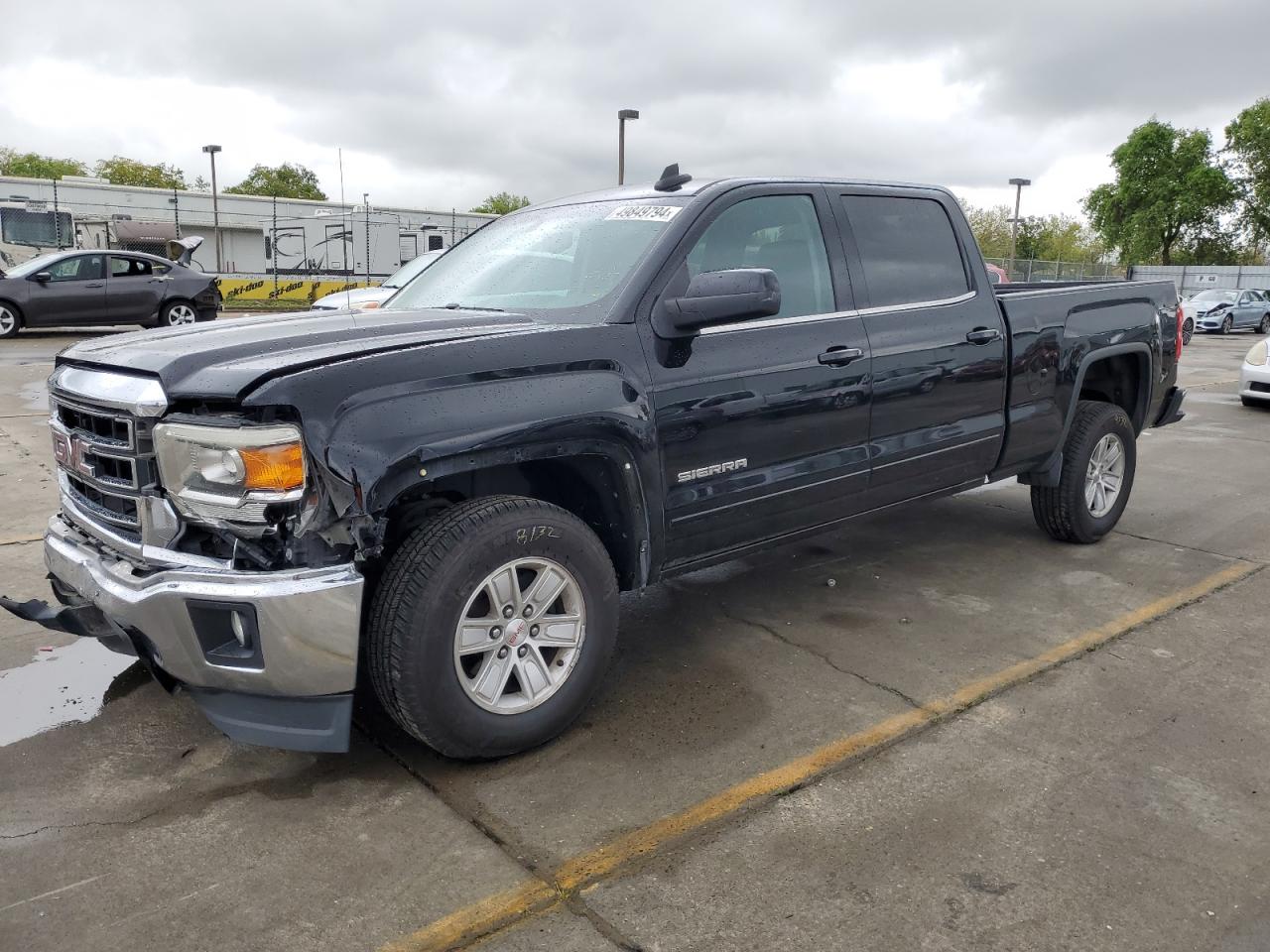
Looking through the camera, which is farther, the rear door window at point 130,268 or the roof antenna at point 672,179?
the rear door window at point 130,268

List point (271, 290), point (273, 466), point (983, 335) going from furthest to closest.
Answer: point (271, 290) → point (983, 335) → point (273, 466)

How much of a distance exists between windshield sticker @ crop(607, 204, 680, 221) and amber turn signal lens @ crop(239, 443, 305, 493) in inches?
66.7

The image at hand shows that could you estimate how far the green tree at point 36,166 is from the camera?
82.7 meters

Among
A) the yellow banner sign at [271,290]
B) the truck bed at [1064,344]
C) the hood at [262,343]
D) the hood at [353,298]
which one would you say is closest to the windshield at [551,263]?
the hood at [262,343]

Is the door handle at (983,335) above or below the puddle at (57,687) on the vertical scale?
above

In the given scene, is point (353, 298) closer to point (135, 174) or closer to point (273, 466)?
point (273, 466)

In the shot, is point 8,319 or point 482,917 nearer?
point 482,917

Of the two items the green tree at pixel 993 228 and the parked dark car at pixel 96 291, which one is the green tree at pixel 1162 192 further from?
the parked dark car at pixel 96 291

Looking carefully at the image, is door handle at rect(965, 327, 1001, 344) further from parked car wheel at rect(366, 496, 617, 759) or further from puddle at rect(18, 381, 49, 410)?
puddle at rect(18, 381, 49, 410)

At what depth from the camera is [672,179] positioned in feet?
13.1

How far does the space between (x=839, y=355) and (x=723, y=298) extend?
83cm

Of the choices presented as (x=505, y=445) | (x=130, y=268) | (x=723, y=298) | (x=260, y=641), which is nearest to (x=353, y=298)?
(x=723, y=298)

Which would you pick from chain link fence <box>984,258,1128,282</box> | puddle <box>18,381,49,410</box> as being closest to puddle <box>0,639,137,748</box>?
puddle <box>18,381,49,410</box>

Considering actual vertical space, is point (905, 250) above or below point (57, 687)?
above
